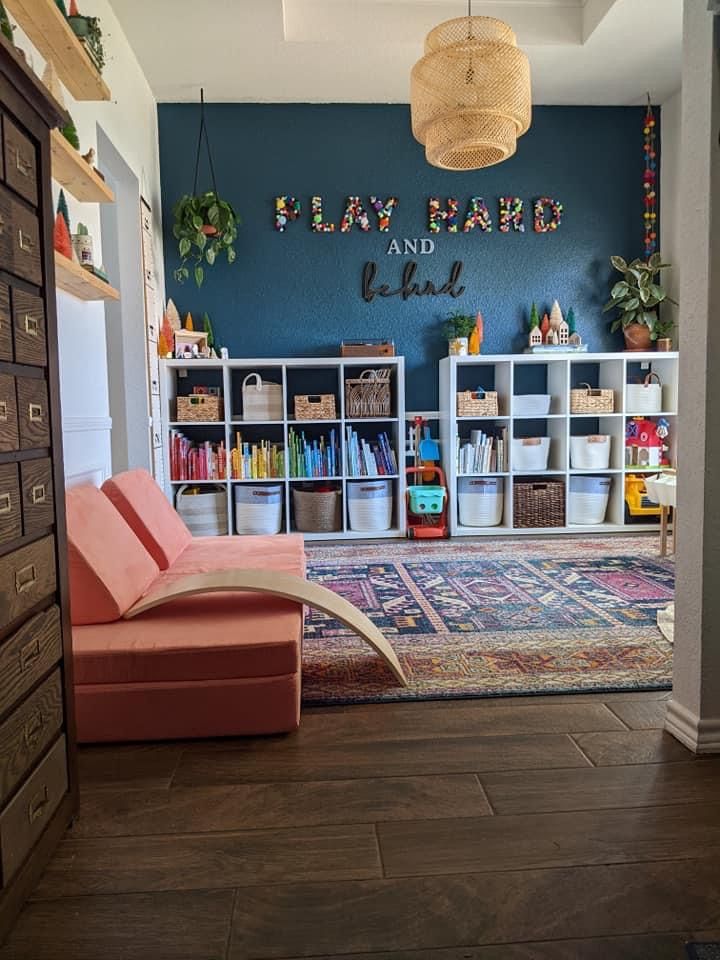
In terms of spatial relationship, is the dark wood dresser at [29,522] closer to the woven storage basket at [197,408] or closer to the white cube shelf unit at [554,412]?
the woven storage basket at [197,408]

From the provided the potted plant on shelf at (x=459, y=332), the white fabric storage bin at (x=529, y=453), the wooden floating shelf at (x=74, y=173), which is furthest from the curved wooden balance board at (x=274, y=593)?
the potted plant on shelf at (x=459, y=332)

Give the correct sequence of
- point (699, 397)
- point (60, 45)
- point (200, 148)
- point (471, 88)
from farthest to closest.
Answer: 1. point (200, 148)
2. point (471, 88)
3. point (60, 45)
4. point (699, 397)

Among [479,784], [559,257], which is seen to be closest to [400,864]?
[479,784]

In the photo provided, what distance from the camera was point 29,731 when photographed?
146 centimetres

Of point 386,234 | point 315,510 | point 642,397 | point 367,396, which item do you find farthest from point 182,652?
point 642,397

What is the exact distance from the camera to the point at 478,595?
3.72 m

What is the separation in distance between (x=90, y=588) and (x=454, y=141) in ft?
9.80

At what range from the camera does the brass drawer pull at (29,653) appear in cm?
144

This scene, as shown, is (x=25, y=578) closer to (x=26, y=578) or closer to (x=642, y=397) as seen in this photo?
(x=26, y=578)

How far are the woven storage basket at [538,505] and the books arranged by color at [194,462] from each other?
7.53ft

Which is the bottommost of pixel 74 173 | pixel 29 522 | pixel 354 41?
pixel 29 522

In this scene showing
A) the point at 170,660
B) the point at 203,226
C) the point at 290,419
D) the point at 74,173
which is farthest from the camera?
the point at 290,419

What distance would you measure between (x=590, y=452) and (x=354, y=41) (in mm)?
3392

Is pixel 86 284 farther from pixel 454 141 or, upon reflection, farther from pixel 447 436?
pixel 447 436
